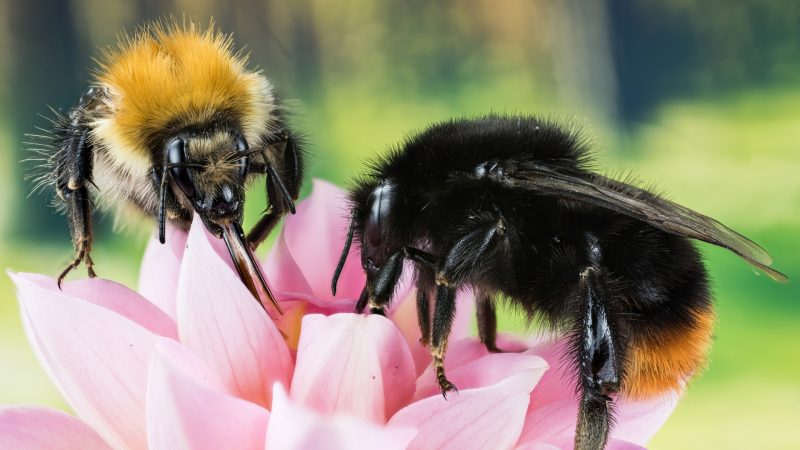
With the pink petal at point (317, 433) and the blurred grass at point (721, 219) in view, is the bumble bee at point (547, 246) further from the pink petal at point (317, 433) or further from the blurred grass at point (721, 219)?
the blurred grass at point (721, 219)

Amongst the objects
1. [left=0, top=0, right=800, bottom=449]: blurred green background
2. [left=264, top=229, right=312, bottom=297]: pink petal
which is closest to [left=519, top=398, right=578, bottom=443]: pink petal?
[left=264, top=229, right=312, bottom=297]: pink petal

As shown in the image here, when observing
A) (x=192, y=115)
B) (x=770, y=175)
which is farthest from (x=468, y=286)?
(x=770, y=175)

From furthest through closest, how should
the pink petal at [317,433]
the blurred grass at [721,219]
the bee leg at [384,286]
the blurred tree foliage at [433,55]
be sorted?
1. the blurred tree foliage at [433,55]
2. the blurred grass at [721,219]
3. the bee leg at [384,286]
4. the pink petal at [317,433]

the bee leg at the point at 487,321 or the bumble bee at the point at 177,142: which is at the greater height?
the bumble bee at the point at 177,142

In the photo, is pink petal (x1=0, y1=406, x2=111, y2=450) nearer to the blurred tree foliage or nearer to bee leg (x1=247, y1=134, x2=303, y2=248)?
bee leg (x1=247, y1=134, x2=303, y2=248)

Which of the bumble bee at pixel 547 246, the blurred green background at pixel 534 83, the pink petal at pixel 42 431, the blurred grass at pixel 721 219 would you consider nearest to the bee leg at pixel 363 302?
the bumble bee at pixel 547 246

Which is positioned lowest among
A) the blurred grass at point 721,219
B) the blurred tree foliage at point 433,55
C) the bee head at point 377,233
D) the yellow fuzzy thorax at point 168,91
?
the blurred grass at point 721,219
